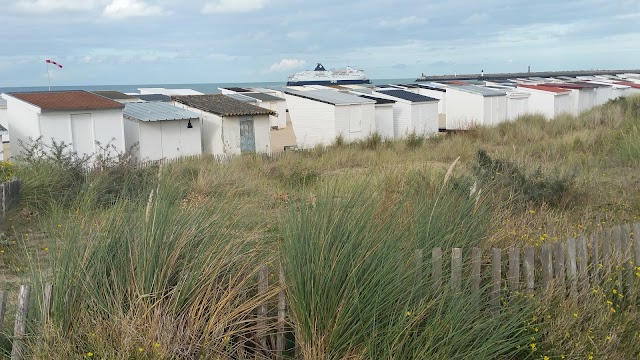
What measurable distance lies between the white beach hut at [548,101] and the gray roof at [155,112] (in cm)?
2124

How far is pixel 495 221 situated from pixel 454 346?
2.01 metres

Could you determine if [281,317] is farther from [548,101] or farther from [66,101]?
[548,101]

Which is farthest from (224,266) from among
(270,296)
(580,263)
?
(580,263)

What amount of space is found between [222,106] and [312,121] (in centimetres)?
427

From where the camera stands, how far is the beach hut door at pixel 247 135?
28.0 m

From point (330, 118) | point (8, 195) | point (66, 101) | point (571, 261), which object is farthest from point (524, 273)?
point (330, 118)

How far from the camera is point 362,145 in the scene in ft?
88.9

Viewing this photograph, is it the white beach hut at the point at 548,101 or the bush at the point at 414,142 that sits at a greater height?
the white beach hut at the point at 548,101

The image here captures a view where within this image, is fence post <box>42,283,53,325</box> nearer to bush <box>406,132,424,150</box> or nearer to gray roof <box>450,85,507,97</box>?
bush <box>406,132,424,150</box>

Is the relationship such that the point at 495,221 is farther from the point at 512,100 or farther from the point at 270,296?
the point at 512,100

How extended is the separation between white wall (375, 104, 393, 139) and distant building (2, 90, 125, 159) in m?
12.6

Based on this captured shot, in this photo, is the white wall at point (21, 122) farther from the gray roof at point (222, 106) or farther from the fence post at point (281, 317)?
the fence post at point (281, 317)

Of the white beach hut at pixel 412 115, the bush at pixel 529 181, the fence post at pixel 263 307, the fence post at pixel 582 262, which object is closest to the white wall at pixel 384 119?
the white beach hut at pixel 412 115

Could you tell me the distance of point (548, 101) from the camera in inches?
1515
